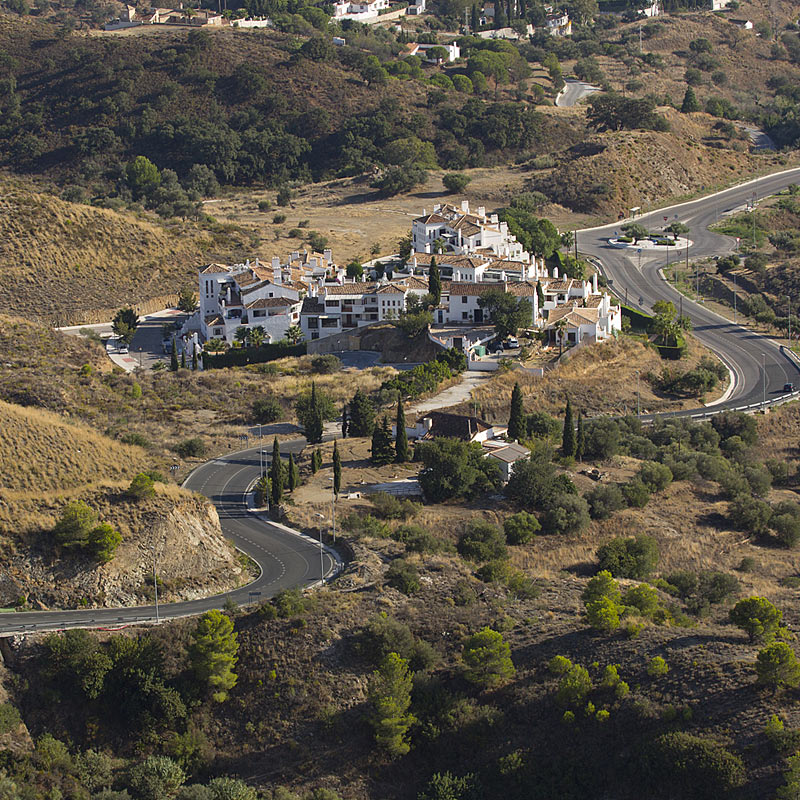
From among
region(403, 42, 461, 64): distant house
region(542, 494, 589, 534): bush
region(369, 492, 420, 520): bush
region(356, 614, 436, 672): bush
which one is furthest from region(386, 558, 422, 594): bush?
region(403, 42, 461, 64): distant house

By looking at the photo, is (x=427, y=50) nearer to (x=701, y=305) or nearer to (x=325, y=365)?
(x=701, y=305)

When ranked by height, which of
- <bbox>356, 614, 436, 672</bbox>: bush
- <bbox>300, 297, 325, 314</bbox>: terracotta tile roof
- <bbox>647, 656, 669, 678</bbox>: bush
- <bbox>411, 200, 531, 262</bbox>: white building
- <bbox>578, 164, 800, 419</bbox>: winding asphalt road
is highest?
<bbox>411, 200, 531, 262</bbox>: white building

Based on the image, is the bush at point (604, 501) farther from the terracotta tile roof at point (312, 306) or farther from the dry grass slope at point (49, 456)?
the terracotta tile roof at point (312, 306)

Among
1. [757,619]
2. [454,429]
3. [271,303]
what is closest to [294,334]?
[271,303]

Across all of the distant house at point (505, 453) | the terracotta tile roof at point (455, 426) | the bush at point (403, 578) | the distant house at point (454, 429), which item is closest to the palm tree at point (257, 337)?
the distant house at point (454, 429)

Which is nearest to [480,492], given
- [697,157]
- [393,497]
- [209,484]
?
[393,497]

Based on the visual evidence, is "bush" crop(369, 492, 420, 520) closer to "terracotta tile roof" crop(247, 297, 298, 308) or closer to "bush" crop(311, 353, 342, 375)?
"bush" crop(311, 353, 342, 375)
